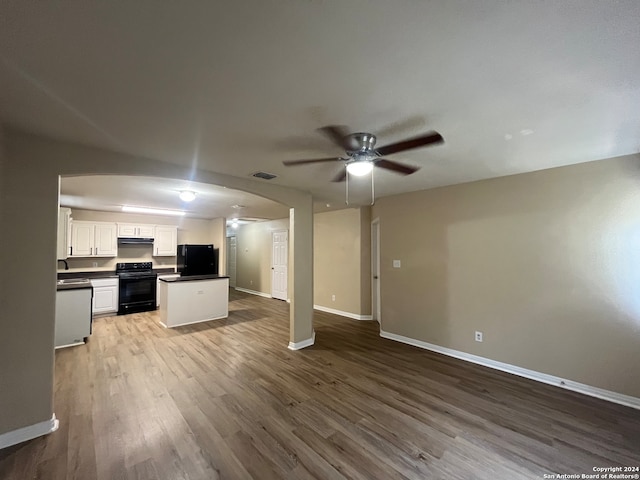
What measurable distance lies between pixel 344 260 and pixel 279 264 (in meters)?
2.59

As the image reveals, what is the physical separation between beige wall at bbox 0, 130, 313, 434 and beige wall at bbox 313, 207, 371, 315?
451 cm

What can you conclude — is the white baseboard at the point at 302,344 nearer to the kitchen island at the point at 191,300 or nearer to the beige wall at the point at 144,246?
the kitchen island at the point at 191,300

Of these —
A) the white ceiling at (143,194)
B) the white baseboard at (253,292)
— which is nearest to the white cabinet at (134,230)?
the white ceiling at (143,194)

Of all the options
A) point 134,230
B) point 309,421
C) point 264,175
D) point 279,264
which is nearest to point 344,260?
point 279,264

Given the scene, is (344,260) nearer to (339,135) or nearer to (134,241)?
(339,135)

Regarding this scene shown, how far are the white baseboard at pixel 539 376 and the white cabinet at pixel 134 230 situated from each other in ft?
21.2

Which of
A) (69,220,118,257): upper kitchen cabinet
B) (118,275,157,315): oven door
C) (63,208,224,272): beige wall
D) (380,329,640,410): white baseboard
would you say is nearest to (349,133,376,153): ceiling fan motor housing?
(380,329,640,410): white baseboard

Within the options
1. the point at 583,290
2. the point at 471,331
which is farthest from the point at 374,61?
the point at 471,331

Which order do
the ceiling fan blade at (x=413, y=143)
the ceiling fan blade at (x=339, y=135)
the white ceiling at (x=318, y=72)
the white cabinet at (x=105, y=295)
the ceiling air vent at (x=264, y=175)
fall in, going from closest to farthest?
1. the white ceiling at (x=318, y=72)
2. the ceiling fan blade at (x=413, y=143)
3. the ceiling fan blade at (x=339, y=135)
4. the ceiling air vent at (x=264, y=175)
5. the white cabinet at (x=105, y=295)

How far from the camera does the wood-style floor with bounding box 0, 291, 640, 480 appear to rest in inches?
73.0

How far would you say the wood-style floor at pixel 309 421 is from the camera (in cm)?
186

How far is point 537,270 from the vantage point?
3168 millimetres

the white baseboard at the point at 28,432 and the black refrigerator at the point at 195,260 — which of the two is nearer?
the white baseboard at the point at 28,432

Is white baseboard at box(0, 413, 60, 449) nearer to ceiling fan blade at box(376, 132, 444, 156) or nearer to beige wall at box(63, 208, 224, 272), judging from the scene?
ceiling fan blade at box(376, 132, 444, 156)
